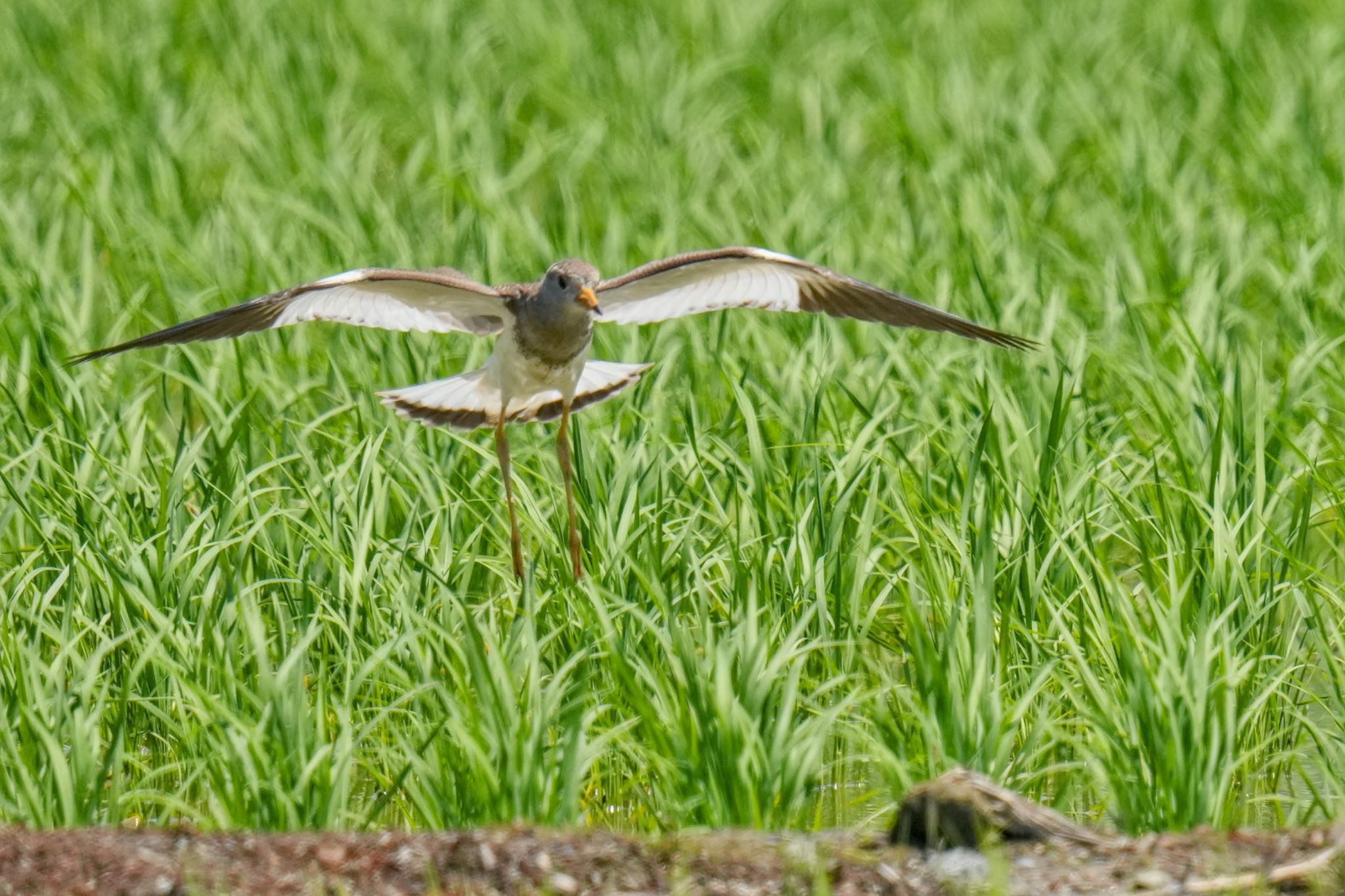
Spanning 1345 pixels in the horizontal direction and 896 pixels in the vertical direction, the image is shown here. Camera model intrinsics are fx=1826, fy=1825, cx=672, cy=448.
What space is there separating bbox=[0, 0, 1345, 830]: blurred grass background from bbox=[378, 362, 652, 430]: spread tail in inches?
5.1

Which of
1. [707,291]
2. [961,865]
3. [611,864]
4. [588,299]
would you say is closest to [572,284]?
[588,299]

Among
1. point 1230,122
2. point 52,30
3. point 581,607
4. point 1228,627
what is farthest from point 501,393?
point 52,30

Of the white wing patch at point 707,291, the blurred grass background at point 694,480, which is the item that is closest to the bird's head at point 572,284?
the white wing patch at point 707,291

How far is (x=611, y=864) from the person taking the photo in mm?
3082

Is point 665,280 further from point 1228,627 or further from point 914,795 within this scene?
point 914,795

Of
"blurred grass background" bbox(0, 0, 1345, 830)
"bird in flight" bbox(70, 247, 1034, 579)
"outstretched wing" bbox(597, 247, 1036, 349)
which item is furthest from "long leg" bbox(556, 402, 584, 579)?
"outstretched wing" bbox(597, 247, 1036, 349)

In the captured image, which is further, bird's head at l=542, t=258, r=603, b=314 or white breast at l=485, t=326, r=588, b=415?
white breast at l=485, t=326, r=588, b=415

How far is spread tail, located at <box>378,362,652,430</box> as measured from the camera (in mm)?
4766

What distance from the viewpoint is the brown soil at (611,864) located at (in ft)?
9.87

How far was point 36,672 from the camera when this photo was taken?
3.63m

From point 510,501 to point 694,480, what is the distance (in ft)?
2.02

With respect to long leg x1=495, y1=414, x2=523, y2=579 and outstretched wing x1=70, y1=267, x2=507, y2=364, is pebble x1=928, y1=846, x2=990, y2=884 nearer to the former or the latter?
long leg x1=495, y1=414, x2=523, y2=579

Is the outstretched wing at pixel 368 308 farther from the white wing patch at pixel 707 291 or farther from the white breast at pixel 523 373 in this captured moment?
the white wing patch at pixel 707 291

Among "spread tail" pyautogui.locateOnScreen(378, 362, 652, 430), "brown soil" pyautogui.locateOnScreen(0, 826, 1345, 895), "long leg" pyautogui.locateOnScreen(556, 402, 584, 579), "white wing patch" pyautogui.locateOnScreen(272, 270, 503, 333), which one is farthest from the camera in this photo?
"spread tail" pyautogui.locateOnScreen(378, 362, 652, 430)
